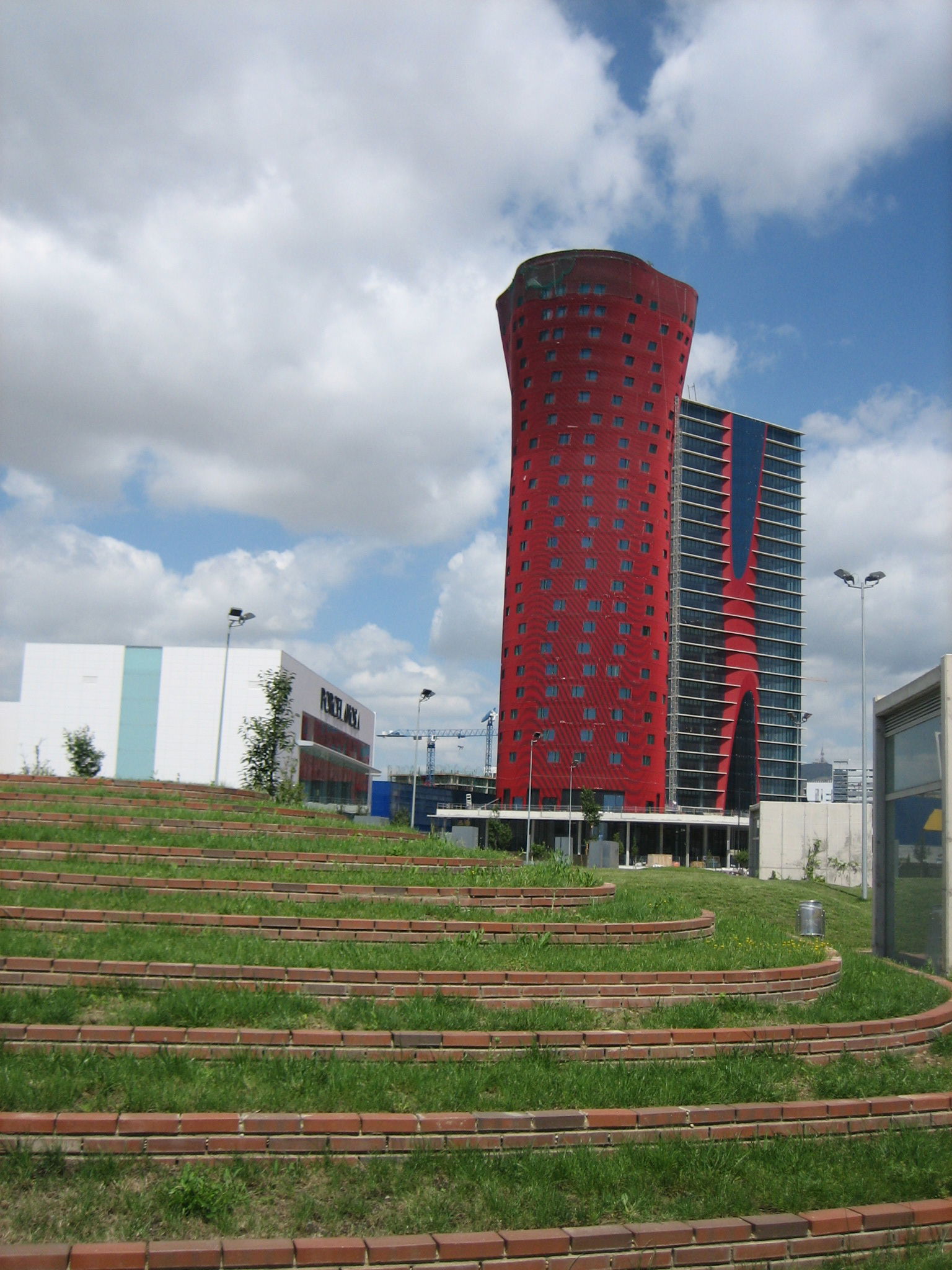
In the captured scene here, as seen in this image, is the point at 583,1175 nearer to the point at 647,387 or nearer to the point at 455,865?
the point at 455,865

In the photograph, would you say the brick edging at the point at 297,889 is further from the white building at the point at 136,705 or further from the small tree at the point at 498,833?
the small tree at the point at 498,833

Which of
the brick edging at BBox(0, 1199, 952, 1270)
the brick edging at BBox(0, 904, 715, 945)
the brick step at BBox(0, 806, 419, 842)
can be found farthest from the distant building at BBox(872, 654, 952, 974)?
the brick edging at BBox(0, 1199, 952, 1270)

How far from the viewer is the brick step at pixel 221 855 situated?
13297 mm

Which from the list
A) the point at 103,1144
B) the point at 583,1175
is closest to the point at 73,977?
the point at 103,1144

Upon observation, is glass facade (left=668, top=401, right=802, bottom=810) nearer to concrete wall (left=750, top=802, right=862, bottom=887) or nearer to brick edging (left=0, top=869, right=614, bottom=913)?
concrete wall (left=750, top=802, right=862, bottom=887)

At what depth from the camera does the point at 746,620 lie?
140750mm

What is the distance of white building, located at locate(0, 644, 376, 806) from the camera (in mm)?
62250

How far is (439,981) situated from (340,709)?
79.1 meters

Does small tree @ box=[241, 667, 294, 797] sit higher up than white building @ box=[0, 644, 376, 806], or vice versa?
white building @ box=[0, 644, 376, 806]

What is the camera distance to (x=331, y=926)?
10.6 m

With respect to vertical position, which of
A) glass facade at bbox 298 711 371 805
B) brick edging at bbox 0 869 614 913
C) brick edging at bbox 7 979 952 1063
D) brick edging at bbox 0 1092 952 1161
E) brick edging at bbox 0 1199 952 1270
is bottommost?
brick edging at bbox 0 1199 952 1270

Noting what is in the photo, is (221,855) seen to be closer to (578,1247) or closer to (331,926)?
(331,926)

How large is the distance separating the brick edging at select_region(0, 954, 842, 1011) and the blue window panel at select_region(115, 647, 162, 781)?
55.6 m

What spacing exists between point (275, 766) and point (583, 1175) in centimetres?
2465
